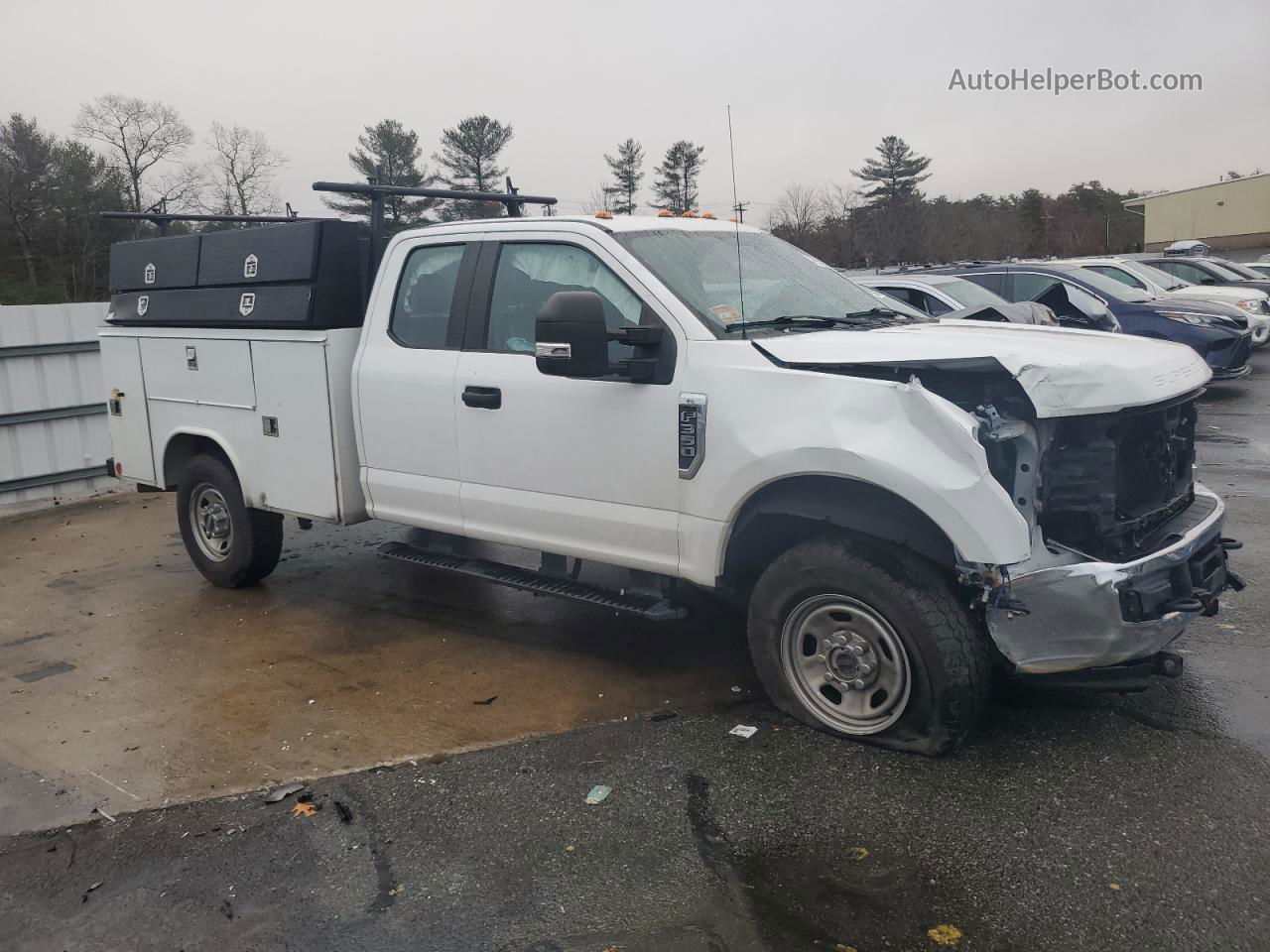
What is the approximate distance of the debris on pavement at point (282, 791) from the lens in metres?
4.16

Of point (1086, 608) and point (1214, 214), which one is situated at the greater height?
point (1214, 214)

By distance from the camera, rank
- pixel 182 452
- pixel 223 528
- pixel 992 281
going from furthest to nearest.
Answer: pixel 992 281 < pixel 182 452 < pixel 223 528

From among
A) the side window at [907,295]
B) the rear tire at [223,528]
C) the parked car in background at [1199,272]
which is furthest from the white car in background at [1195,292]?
the rear tire at [223,528]

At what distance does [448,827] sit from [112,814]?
135 centimetres

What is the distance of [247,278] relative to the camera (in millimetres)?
6312

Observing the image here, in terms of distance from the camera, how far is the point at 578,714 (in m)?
4.84

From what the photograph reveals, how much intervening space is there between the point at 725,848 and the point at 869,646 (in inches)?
40.2

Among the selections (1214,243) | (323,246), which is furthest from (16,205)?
(1214,243)

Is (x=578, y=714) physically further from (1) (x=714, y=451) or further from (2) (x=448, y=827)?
(1) (x=714, y=451)

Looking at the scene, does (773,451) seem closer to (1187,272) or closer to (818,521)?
(818,521)

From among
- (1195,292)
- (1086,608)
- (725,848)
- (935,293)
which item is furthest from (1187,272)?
(725,848)

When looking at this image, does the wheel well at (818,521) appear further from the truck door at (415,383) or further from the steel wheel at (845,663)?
the truck door at (415,383)

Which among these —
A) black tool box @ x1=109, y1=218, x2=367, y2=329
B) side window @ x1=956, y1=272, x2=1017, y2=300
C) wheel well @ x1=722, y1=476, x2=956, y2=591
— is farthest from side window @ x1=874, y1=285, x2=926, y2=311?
wheel well @ x1=722, y1=476, x2=956, y2=591

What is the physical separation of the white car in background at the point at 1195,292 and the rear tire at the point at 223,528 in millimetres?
12913
